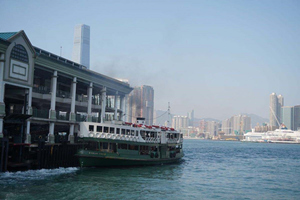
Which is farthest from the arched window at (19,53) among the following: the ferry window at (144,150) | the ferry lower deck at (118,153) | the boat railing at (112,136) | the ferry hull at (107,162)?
the ferry window at (144,150)

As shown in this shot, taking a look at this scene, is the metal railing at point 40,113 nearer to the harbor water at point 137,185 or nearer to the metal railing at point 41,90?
the metal railing at point 41,90

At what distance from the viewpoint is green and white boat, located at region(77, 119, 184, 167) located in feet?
137

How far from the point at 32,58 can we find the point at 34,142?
33.5 feet

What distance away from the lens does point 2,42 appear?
117 ft

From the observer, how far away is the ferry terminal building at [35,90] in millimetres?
37203

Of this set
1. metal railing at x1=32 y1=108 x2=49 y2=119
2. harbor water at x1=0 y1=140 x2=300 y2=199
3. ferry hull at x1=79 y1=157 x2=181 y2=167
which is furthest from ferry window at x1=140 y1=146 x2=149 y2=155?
metal railing at x1=32 y1=108 x2=49 y2=119

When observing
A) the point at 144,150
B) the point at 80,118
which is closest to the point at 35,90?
the point at 80,118

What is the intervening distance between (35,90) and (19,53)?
791cm

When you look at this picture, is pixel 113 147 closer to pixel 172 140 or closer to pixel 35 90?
pixel 35 90

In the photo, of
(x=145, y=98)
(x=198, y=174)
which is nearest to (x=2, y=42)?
(x=198, y=174)

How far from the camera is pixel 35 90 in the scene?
45.4 metres

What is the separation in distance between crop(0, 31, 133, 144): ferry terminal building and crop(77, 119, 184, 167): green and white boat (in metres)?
5.55

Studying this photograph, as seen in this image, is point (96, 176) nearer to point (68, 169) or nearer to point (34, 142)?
point (68, 169)

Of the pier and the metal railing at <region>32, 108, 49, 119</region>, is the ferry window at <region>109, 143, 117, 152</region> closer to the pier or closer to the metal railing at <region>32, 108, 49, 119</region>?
the pier
